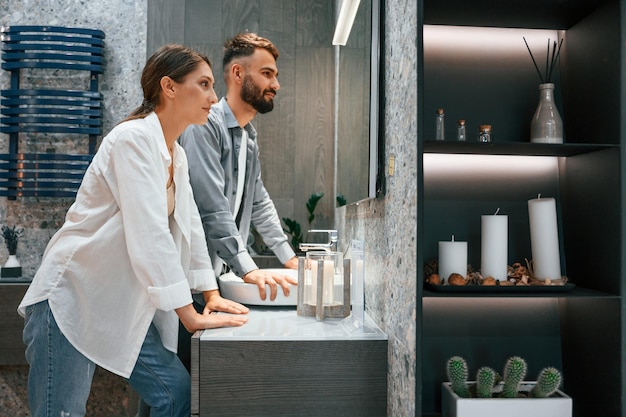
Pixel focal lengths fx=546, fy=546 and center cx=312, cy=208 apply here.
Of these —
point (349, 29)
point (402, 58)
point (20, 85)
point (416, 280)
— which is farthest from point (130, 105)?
point (416, 280)

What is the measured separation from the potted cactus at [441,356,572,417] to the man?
71 centimetres

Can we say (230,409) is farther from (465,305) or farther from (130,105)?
(130,105)

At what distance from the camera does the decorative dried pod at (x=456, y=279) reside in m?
1.32

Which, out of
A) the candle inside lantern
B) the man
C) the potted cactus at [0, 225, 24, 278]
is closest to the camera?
the candle inside lantern

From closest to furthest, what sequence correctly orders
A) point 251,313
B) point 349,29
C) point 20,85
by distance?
point 251,313 < point 349,29 < point 20,85

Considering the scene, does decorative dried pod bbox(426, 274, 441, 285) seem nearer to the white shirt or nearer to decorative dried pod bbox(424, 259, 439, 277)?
decorative dried pod bbox(424, 259, 439, 277)

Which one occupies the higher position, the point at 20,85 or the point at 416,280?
the point at 20,85

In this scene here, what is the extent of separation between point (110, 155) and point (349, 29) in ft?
4.30

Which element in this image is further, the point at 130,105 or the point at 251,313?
the point at 130,105

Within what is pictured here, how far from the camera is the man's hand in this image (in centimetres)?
186

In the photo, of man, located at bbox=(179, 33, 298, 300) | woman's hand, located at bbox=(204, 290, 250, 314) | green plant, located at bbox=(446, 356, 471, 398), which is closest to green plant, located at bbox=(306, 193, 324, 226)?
man, located at bbox=(179, 33, 298, 300)

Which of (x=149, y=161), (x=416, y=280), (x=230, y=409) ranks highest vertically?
(x=149, y=161)

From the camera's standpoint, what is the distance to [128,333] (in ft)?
5.10

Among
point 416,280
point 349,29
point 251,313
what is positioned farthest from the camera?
point 349,29
